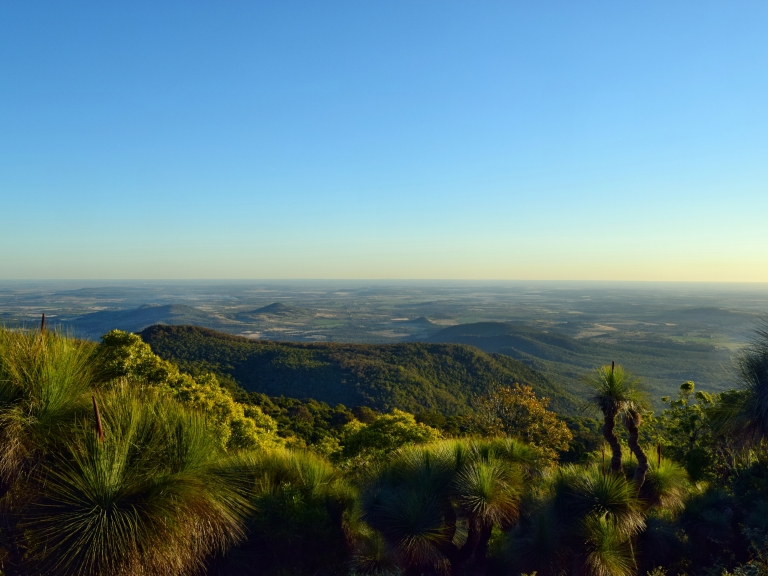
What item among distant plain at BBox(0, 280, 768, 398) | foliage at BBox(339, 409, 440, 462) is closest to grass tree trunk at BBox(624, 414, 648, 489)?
foliage at BBox(339, 409, 440, 462)

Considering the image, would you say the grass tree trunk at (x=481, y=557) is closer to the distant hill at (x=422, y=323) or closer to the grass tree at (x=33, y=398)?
the grass tree at (x=33, y=398)

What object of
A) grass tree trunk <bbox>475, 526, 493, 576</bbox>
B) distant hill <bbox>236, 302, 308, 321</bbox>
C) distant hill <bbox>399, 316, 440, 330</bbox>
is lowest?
distant hill <bbox>399, 316, 440, 330</bbox>

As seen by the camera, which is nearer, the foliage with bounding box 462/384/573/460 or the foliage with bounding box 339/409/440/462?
the foliage with bounding box 339/409/440/462

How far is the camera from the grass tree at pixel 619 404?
7852 mm

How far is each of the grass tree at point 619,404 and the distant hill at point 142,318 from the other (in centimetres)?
7668

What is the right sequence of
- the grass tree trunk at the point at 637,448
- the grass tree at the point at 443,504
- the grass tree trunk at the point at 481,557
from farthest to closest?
the grass tree trunk at the point at 637,448
the grass tree trunk at the point at 481,557
the grass tree at the point at 443,504

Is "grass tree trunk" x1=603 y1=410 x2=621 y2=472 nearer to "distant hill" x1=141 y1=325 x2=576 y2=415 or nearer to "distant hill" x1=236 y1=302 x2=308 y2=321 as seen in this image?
"distant hill" x1=141 y1=325 x2=576 y2=415

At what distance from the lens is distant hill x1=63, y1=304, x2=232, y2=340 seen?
260 feet

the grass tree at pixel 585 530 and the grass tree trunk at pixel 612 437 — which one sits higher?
the grass tree trunk at pixel 612 437

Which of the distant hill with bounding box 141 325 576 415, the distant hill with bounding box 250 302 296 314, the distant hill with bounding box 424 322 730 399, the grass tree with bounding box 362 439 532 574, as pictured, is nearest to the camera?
the grass tree with bounding box 362 439 532 574

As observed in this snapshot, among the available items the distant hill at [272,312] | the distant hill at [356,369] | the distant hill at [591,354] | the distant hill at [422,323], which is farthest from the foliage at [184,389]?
the distant hill at [272,312]

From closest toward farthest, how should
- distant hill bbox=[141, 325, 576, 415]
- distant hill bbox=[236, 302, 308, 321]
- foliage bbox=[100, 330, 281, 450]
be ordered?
1. foliage bbox=[100, 330, 281, 450]
2. distant hill bbox=[141, 325, 576, 415]
3. distant hill bbox=[236, 302, 308, 321]

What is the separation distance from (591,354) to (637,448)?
9547cm

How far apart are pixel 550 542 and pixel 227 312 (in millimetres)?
165058
